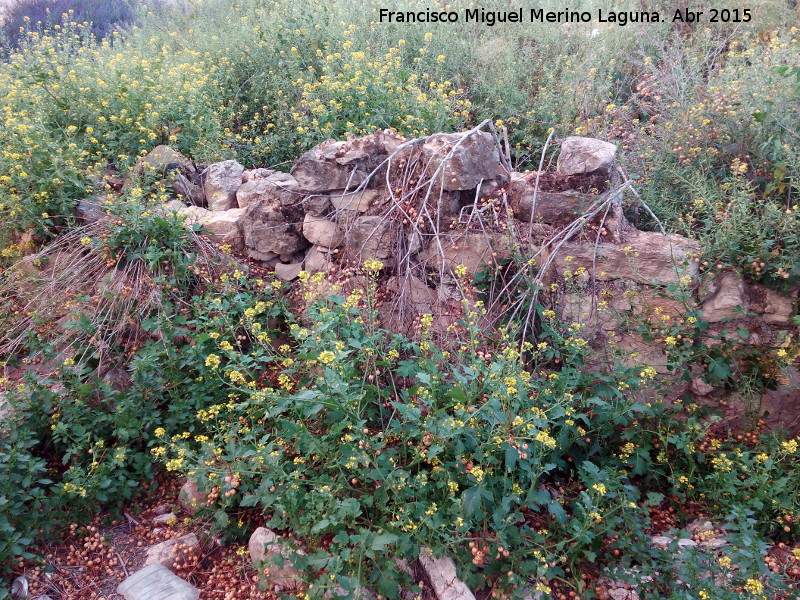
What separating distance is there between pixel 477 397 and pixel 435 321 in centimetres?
86

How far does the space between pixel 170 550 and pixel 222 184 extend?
8.43 feet

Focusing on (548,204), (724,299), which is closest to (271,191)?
(548,204)

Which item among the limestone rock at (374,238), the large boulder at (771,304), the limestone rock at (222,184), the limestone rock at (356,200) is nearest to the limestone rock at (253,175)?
the limestone rock at (222,184)

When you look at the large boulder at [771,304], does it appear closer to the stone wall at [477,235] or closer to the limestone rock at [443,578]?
the stone wall at [477,235]

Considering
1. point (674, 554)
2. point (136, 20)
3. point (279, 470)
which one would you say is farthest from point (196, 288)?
point (136, 20)

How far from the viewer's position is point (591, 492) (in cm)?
238

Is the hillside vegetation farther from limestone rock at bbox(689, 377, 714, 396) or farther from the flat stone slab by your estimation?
the flat stone slab

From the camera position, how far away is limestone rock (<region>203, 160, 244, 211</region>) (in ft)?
13.8

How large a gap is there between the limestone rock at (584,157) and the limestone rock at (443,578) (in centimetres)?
238

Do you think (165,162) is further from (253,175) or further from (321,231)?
(321,231)

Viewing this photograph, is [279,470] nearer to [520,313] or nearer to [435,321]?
[435,321]

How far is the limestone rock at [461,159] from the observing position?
3.51 meters

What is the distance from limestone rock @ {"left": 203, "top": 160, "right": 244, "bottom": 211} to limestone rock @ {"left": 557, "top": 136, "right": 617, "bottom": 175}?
2348 mm

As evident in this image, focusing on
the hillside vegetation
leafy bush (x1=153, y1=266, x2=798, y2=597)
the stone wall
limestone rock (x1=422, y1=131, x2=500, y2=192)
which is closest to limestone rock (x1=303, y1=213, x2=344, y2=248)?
the stone wall
